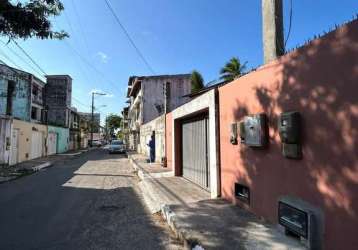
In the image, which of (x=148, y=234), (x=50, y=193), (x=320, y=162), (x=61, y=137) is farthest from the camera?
(x=61, y=137)

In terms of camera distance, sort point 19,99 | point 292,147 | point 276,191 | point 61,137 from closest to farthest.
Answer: point 292,147 < point 276,191 < point 19,99 < point 61,137

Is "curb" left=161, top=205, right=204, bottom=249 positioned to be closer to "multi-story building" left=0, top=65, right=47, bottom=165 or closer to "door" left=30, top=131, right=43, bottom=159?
"multi-story building" left=0, top=65, right=47, bottom=165

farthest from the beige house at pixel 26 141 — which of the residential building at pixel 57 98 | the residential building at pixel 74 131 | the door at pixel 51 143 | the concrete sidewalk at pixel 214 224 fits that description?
the residential building at pixel 74 131

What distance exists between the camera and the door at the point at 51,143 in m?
34.2

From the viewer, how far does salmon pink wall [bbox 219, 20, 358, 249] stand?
3863 mm

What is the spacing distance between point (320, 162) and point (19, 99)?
124ft

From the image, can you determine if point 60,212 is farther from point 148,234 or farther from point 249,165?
point 249,165

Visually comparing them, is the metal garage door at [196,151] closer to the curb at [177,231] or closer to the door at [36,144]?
the curb at [177,231]

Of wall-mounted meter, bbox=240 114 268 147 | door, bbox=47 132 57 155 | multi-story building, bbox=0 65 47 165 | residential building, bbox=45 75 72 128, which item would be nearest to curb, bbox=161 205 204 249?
wall-mounted meter, bbox=240 114 268 147

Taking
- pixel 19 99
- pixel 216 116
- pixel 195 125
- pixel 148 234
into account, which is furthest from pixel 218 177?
pixel 19 99

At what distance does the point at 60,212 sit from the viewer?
8.30 metres

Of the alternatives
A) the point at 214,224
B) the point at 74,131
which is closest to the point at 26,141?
the point at 214,224

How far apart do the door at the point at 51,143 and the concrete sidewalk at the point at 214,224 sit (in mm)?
27550

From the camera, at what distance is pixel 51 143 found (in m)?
35.6
